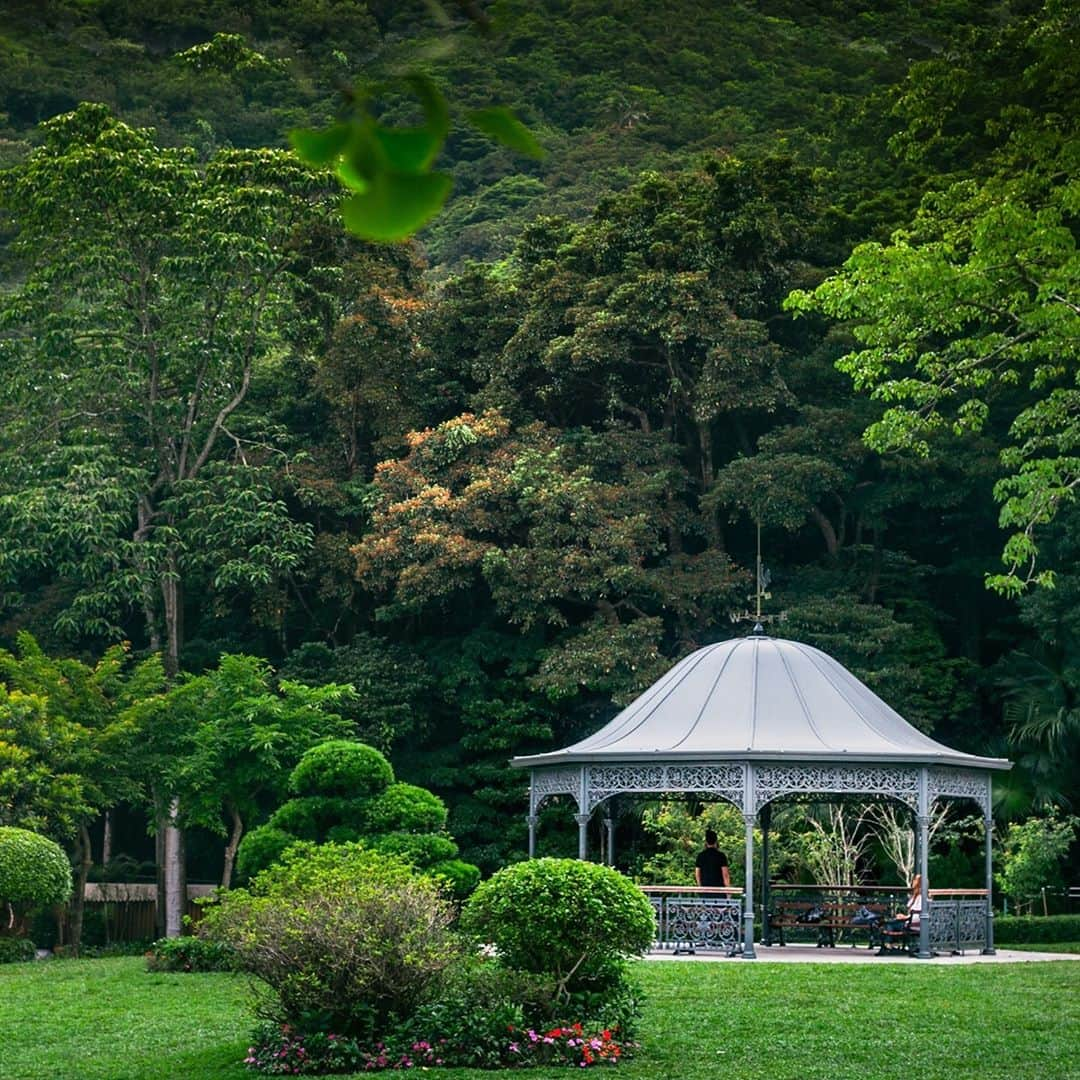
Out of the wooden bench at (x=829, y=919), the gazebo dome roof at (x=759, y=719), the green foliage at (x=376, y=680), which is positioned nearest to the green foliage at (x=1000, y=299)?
the gazebo dome roof at (x=759, y=719)

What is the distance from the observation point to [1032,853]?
2230cm

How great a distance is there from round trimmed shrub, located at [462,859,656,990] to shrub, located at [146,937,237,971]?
6949 mm

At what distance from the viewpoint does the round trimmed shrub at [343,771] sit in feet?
57.1

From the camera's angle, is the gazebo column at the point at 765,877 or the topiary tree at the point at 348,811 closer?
Result: the topiary tree at the point at 348,811

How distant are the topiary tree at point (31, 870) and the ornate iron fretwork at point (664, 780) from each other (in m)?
6.26

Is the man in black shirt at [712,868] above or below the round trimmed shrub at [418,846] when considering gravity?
below

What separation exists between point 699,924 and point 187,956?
5147mm

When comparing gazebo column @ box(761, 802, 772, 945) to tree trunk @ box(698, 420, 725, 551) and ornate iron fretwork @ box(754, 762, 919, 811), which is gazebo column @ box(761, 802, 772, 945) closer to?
ornate iron fretwork @ box(754, 762, 919, 811)

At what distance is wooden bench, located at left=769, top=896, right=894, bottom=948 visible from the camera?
18.5 m

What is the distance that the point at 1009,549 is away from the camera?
17.9 meters

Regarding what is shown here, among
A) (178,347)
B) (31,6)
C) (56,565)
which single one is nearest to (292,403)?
(178,347)

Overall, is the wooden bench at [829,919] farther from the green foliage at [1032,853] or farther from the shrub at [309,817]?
the shrub at [309,817]

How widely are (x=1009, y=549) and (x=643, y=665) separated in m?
7.72

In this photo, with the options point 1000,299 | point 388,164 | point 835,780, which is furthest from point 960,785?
point 388,164
